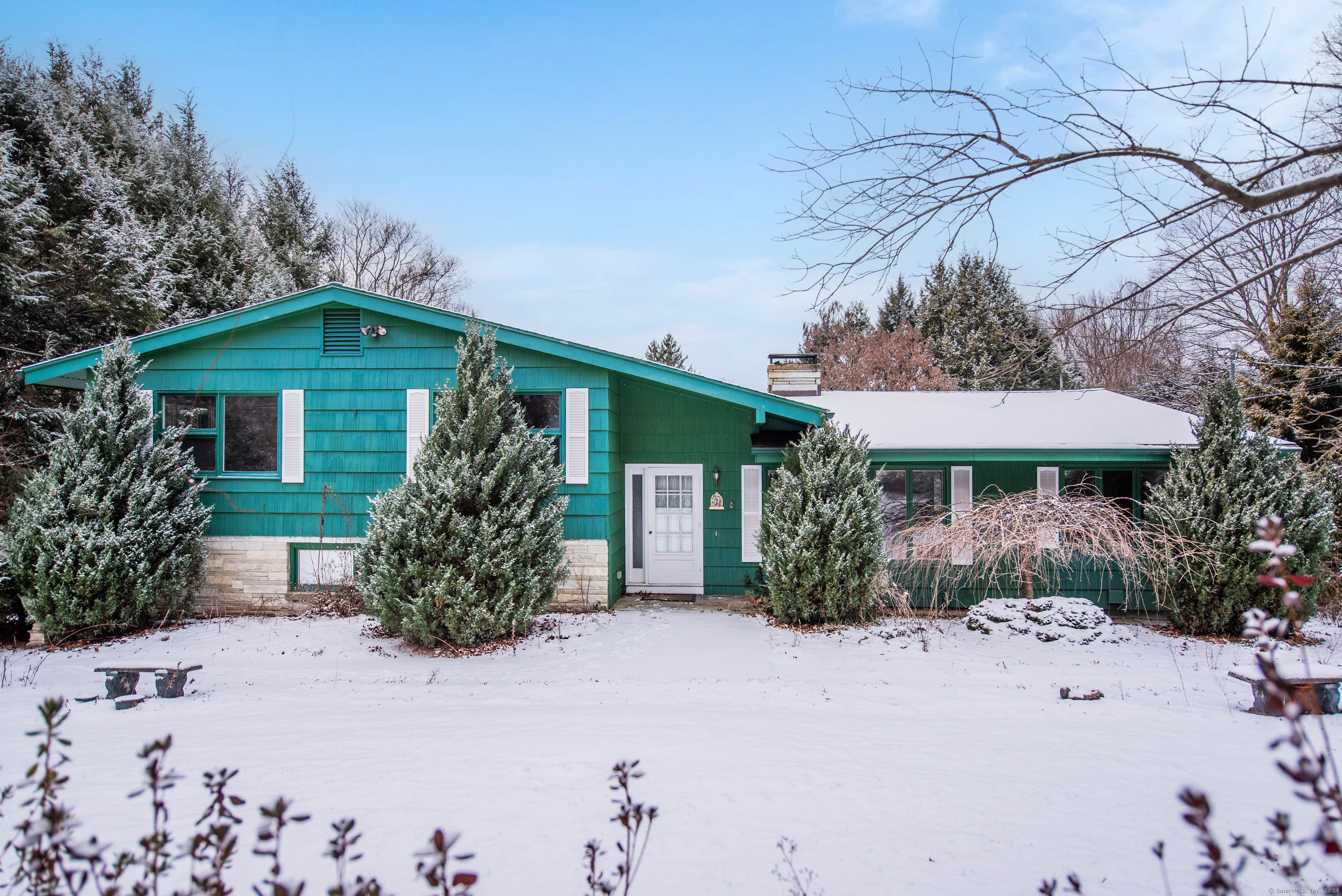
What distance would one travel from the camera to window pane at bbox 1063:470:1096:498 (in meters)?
9.92

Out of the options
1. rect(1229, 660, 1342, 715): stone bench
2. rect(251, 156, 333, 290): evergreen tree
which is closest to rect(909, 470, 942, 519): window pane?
rect(1229, 660, 1342, 715): stone bench

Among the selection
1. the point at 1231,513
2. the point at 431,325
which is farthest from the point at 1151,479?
the point at 431,325

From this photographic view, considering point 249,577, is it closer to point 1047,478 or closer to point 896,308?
point 1047,478

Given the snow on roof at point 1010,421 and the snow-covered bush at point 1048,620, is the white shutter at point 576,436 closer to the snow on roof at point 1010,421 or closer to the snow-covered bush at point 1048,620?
the snow on roof at point 1010,421

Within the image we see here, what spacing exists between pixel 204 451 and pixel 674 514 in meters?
6.87

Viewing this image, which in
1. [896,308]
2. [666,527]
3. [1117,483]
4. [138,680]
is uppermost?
[896,308]

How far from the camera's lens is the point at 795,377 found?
12.2 meters

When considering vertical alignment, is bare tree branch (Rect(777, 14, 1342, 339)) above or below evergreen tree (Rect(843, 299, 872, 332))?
below

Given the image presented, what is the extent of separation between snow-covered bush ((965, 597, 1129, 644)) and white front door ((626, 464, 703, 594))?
403cm

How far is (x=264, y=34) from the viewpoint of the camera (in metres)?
8.95

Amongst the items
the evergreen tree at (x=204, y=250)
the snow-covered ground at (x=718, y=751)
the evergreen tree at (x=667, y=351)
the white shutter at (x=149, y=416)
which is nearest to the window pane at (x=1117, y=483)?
the snow-covered ground at (x=718, y=751)

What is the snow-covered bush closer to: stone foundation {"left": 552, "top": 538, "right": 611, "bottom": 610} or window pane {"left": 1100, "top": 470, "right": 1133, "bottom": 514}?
window pane {"left": 1100, "top": 470, "right": 1133, "bottom": 514}

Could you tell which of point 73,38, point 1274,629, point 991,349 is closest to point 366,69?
point 1274,629

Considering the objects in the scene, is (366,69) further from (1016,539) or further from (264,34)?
(1016,539)
